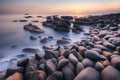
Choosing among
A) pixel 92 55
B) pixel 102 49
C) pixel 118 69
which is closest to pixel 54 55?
pixel 92 55

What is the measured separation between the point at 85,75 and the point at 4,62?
2.76 m

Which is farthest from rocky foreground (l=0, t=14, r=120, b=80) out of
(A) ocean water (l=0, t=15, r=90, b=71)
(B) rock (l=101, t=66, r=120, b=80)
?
(A) ocean water (l=0, t=15, r=90, b=71)

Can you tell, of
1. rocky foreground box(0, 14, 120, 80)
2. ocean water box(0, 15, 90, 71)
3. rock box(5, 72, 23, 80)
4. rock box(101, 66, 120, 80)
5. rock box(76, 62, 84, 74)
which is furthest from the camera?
ocean water box(0, 15, 90, 71)

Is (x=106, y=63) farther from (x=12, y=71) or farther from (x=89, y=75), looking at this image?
(x=12, y=71)

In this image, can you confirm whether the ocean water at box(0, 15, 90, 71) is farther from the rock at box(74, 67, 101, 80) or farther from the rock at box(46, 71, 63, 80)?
the rock at box(74, 67, 101, 80)

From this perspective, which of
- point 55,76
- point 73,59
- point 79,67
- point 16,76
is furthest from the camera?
point 73,59

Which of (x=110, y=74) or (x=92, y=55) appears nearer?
(x=110, y=74)

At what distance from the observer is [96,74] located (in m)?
2.89

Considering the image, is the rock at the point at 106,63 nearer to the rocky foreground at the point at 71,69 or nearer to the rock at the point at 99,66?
the rocky foreground at the point at 71,69

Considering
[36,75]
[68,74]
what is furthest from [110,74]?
[36,75]

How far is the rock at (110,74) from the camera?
2719 mm

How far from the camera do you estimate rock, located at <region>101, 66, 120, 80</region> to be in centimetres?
272

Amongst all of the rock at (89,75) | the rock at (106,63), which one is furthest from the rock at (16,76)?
the rock at (106,63)

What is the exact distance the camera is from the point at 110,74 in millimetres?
2781
